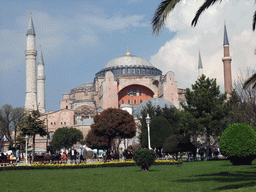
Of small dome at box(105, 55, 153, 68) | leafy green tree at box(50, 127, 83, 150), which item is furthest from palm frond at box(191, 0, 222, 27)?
small dome at box(105, 55, 153, 68)

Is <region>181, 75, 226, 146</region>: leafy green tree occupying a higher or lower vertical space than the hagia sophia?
lower

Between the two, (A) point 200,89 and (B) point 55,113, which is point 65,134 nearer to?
(B) point 55,113

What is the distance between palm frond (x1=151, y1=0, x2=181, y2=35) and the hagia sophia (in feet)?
130

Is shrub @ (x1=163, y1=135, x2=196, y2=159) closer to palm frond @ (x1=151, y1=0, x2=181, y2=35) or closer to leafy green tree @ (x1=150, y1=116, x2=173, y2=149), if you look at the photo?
leafy green tree @ (x1=150, y1=116, x2=173, y2=149)

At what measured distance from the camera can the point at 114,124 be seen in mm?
25203

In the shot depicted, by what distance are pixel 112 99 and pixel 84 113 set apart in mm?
8137

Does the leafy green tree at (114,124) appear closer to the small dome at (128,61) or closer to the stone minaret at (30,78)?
the stone minaret at (30,78)

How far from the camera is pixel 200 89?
24.8 meters

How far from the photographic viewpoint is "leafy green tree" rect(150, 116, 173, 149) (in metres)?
26.5

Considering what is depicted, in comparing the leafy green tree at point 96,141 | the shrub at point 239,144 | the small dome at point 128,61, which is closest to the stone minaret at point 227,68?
the leafy green tree at point 96,141

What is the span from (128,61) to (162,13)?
60.1m

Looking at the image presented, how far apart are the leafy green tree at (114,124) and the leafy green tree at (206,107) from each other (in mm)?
4289

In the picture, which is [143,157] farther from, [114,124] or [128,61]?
[128,61]

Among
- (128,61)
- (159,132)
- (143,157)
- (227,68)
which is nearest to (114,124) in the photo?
(159,132)
